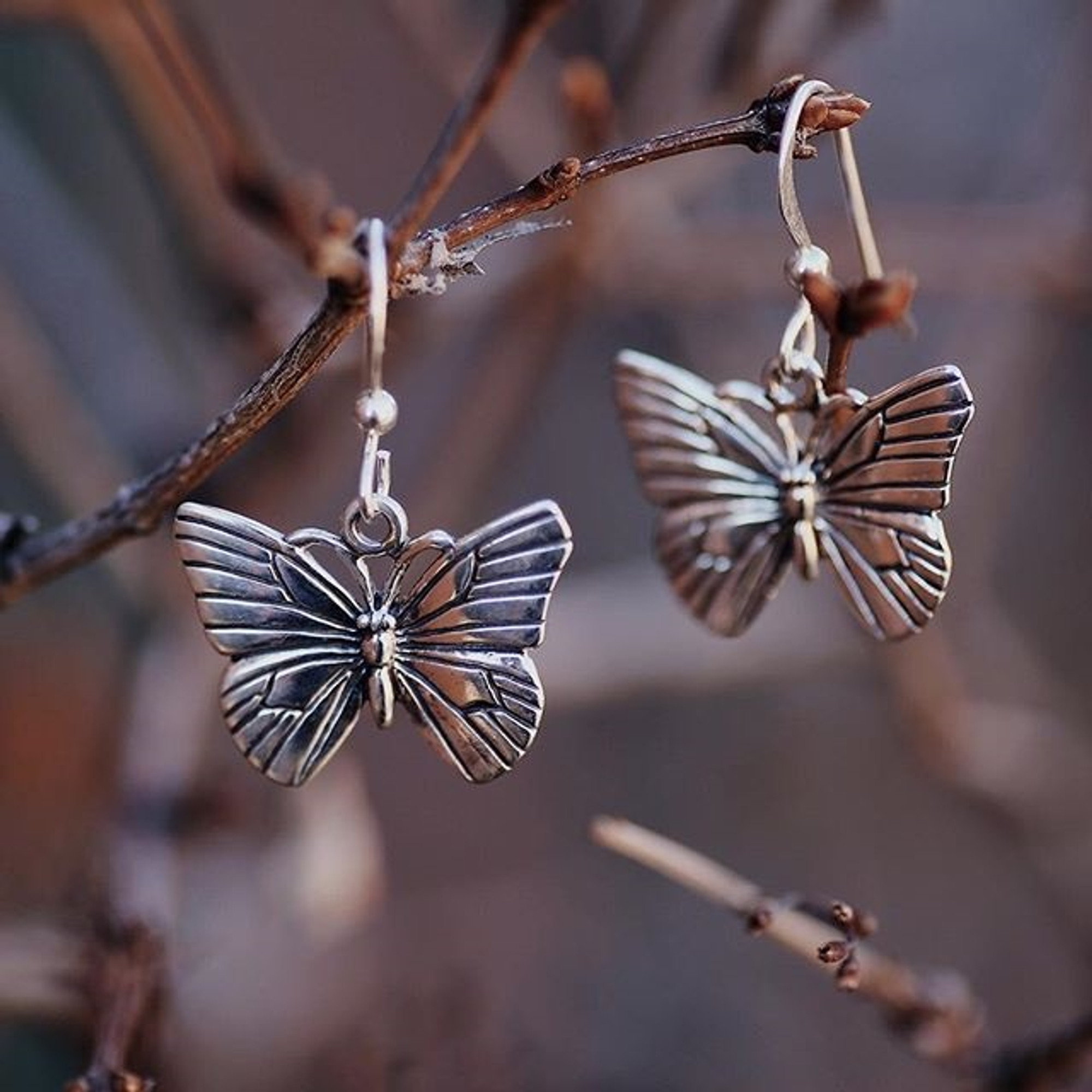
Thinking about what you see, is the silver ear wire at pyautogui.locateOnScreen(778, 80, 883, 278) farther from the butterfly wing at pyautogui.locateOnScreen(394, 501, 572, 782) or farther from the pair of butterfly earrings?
the butterfly wing at pyautogui.locateOnScreen(394, 501, 572, 782)

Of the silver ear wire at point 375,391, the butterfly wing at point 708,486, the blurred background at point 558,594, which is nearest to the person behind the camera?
the silver ear wire at point 375,391

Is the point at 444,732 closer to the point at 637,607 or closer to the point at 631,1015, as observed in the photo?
the point at 637,607

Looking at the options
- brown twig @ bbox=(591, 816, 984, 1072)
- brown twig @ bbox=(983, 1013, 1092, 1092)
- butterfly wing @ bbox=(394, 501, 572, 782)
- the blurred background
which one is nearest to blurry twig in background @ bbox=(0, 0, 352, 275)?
the blurred background

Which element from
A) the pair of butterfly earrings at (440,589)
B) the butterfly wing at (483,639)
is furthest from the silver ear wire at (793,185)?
the butterfly wing at (483,639)

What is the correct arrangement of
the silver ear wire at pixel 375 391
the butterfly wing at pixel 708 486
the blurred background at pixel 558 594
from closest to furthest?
the silver ear wire at pixel 375 391 → the butterfly wing at pixel 708 486 → the blurred background at pixel 558 594

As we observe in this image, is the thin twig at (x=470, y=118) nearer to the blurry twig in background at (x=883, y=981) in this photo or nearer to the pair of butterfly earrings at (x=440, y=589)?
the pair of butterfly earrings at (x=440, y=589)

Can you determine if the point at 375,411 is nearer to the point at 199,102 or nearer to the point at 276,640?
the point at 276,640

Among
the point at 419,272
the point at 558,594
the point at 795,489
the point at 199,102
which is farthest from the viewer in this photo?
the point at 558,594

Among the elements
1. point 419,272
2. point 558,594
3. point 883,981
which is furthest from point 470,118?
point 558,594
